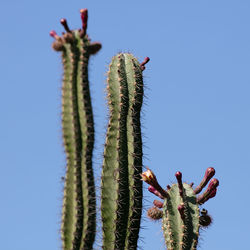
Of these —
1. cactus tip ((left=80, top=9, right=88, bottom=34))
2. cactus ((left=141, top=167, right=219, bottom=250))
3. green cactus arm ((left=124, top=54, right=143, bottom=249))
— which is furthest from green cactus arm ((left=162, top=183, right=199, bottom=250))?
cactus tip ((left=80, top=9, right=88, bottom=34))

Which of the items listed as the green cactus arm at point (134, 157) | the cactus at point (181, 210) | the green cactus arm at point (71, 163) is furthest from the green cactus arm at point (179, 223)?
the green cactus arm at point (71, 163)

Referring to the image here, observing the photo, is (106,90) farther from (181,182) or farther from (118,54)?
(181,182)

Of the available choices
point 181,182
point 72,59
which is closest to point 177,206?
point 181,182

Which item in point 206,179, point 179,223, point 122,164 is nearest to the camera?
point 122,164

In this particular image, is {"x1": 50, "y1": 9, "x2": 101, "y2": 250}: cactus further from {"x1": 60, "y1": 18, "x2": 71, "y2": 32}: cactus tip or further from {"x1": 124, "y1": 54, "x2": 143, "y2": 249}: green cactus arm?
{"x1": 124, "y1": 54, "x2": 143, "y2": 249}: green cactus arm

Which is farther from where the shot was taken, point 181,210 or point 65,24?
point 181,210

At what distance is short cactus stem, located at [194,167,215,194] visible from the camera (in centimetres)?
861

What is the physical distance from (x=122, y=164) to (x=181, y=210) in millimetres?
805

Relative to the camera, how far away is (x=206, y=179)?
8.66m

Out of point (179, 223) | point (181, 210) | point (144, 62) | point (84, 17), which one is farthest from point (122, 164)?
point (84, 17)

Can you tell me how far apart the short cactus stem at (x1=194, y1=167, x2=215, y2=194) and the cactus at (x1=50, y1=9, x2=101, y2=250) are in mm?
1693

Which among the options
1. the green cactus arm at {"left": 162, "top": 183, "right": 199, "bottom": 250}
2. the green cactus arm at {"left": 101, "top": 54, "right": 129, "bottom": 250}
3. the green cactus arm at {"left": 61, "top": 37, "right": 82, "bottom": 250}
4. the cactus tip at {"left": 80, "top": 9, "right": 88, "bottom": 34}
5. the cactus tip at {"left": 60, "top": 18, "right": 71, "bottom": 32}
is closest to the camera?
the green cactus arm at {"left": 61, "top": 37, "right": 82, "bottom": 250}

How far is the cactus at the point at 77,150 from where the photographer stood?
23.4 feet

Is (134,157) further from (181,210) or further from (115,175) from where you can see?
(181,210)
